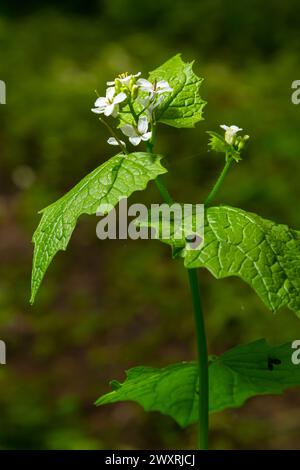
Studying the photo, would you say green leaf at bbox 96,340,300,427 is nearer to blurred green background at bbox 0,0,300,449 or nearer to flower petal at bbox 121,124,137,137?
flower petal at bbox 121,124,137,137

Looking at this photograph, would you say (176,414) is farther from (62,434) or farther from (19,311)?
(19,311)

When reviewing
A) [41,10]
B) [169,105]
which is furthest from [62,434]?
[41,10]

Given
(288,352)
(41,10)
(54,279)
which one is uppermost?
(41,10)

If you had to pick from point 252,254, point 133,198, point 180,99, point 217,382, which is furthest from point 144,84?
point 133,198

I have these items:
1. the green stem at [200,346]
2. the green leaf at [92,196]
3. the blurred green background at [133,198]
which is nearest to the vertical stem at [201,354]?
the green stem at [200,346]

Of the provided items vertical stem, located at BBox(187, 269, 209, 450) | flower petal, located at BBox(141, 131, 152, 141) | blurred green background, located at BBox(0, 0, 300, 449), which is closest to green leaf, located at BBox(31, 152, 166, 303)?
flower petal, located at BBox(141, 131, 152, 141)

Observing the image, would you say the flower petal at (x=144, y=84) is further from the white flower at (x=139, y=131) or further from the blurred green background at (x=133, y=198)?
the blurred green background at (x=133, y=198)

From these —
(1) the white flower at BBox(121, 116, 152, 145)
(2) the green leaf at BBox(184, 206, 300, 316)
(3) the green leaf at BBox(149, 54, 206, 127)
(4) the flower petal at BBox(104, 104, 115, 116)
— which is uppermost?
(3) the green leaf at BBox(149, 54, 206, 127)
